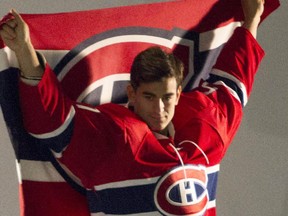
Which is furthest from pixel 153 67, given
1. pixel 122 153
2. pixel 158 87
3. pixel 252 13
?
pixel 252 13

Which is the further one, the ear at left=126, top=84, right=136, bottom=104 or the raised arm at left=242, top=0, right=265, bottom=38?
the raised arm at left=242, top=0, right=265, bottom=38

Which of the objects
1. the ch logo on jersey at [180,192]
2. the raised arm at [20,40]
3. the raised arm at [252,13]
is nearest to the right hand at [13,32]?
the raised arm at [20,40]

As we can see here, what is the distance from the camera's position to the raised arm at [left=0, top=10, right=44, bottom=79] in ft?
3.63

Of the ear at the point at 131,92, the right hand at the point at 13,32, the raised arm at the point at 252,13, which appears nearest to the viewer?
the right hand at the point at 13,32

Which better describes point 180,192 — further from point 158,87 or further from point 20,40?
point 20,40


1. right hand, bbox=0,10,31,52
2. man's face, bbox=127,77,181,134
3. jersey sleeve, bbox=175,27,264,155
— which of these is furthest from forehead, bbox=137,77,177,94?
right hand, bbox=0,10,31,52

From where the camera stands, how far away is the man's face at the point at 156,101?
46.9 inches

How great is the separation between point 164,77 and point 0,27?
0.95ft

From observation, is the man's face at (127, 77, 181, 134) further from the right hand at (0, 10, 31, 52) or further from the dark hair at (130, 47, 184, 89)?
the right hand at (0, 10, 31, 52)

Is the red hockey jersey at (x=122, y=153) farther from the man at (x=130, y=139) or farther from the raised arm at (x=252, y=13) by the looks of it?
the raised arm at (x=252, y=13)

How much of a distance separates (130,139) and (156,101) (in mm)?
81

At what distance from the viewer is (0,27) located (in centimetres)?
111

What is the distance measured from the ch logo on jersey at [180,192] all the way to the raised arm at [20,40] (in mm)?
288

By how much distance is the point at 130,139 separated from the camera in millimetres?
1175
